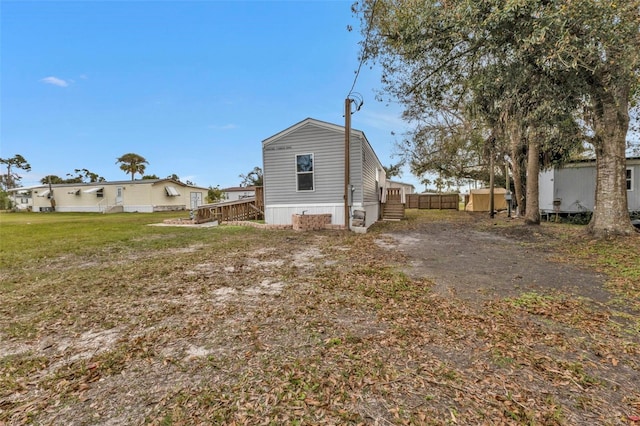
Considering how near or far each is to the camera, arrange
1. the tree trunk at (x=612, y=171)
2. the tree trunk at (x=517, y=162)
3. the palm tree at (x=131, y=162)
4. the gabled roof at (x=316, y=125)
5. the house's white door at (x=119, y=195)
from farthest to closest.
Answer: the palm tree at (x=131, y=162) < the house's white door at (x=119, y=195) < the tree trunk at (x=517, y=162) < the gabled roof at (x=316, y=125) < the tree trunk at (x=612, y=171)

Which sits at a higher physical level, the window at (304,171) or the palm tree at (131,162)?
the palm tree at (131,162)

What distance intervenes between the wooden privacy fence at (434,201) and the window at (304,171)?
20.6 metres

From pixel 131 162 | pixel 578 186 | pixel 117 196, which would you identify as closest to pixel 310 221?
pixel 578 186

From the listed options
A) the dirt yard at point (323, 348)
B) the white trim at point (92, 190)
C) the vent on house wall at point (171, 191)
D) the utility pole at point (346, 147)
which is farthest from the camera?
the vent on house wall at point (171, 191)

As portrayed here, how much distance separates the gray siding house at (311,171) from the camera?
35.5ft

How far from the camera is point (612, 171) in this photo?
6836 millimetres

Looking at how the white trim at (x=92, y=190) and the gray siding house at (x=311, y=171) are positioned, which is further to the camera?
the white trim at (x=92, y=190)

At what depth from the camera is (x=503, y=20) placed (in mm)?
5324

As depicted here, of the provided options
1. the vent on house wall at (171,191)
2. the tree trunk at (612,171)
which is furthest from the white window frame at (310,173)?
the vent on house wall at (171,191)

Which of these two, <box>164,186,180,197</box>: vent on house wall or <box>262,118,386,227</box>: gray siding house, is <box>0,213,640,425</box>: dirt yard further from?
<box>164,186,180,197</box>: vent on house wall

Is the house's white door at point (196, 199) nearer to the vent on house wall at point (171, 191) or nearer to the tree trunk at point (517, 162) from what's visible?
the vent on house wall at point (171, 191)

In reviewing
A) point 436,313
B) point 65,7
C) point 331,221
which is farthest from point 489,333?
point 65,7

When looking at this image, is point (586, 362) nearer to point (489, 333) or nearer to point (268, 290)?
point (489, 333)

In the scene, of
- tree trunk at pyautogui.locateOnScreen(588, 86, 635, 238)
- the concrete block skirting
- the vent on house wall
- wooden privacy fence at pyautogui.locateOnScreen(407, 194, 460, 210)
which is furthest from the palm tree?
tree trunk at pyautogui.locateOnScreen(588, 86, 635, 238)
